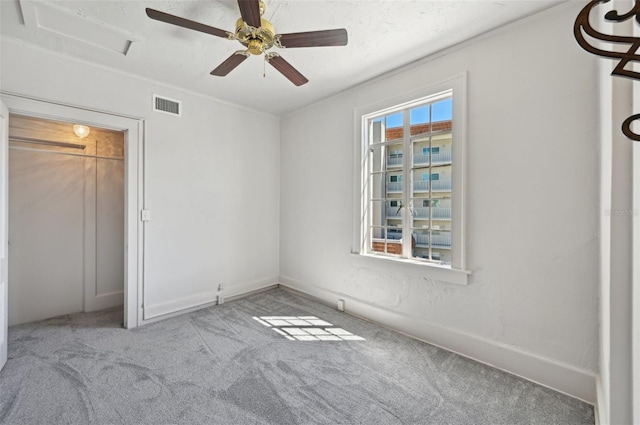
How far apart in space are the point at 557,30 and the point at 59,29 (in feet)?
12.6

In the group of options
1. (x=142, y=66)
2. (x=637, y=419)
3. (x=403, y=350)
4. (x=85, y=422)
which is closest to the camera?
(x=637, y=419)

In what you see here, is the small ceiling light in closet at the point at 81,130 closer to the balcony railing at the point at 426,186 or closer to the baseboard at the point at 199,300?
the baseboard at the point at 199,300

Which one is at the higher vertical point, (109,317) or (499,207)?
(499,207)

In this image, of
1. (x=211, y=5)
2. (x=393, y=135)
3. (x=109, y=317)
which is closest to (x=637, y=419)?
(x=393, y=135)

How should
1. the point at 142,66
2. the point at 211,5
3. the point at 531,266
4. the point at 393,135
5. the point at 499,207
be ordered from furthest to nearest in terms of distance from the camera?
1. the point at 393,135
2. the point at 142,66
3. the point at 499,207
4. the point at 531,266
5. the point at 211,5

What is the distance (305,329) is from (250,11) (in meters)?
2.80

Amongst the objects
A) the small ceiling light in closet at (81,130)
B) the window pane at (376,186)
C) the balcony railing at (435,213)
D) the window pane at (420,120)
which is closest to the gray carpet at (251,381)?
the balcony railing at (435,213)

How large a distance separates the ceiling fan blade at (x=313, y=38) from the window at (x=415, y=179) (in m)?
1.24

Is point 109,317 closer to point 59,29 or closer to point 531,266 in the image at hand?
point 59,29

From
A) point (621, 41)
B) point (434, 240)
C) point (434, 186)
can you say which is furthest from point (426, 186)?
point (621, 41)

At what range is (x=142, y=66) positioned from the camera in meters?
2.88

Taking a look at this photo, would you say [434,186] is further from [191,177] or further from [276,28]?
[191,177]

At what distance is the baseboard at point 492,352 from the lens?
1.94 meters

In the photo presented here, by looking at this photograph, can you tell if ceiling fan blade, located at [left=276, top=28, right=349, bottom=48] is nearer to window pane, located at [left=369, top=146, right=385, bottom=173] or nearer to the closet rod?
window pane, located at [left=369, top=146, right=385, bottom=173]
